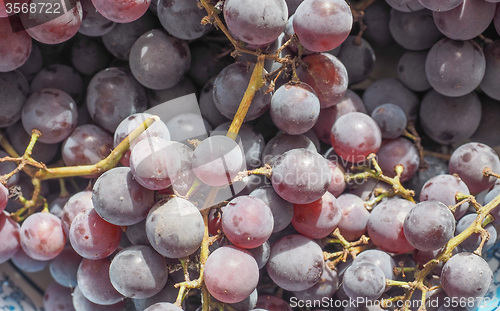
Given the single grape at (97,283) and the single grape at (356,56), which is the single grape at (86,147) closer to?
the single grape at (97,283)

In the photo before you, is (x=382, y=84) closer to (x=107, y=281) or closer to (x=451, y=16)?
(x=451, y=16)

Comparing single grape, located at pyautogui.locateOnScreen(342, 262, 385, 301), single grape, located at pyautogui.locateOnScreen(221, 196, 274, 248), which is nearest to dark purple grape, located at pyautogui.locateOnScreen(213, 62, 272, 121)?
single grape, located at pyautogui.locateOnScreen(221, 196, 274, 248)

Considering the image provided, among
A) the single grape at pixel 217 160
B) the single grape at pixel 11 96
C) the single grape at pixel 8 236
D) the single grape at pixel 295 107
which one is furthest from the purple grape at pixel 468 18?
the single grape at pixel 8 236

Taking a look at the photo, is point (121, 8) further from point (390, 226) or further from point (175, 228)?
point (390, 226)

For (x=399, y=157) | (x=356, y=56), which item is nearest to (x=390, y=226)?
(x=399, y=157)

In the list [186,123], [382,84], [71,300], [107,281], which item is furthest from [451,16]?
[71,300]

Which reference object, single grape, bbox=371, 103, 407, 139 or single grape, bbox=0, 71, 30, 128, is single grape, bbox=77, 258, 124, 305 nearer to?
single grape, bbox=0, 71, 30, 128
